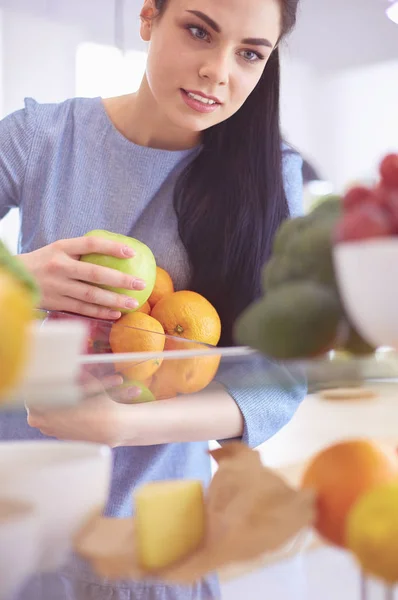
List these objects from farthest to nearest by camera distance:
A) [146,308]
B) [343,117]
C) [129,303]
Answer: [343,117], [146,308], [129,303]

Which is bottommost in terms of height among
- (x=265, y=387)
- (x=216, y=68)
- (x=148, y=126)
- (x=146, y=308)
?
(x=146, y=308)

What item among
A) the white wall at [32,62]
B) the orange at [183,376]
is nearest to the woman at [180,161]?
the orange at [183,376]

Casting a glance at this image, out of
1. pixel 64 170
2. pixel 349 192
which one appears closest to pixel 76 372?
pixel 349 192

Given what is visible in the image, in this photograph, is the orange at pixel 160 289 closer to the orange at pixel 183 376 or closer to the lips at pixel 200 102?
the lips at pixel 200 102

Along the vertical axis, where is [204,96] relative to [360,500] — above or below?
above

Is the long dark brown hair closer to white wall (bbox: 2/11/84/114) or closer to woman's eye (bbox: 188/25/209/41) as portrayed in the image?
woman's eye (bbox: 188/25/209/41)

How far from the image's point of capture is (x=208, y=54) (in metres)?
1.14

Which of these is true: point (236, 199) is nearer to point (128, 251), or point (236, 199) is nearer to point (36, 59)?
point (128, 251)

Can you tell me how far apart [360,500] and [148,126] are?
1056mm

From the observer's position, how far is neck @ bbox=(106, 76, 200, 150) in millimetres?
1358

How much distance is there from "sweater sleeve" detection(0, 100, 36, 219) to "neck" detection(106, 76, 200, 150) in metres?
0.16

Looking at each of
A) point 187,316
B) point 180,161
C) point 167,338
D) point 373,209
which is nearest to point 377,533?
point 373,209

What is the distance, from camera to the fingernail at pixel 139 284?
911 mm

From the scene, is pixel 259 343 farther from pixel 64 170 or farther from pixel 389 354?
pixel 64 170
